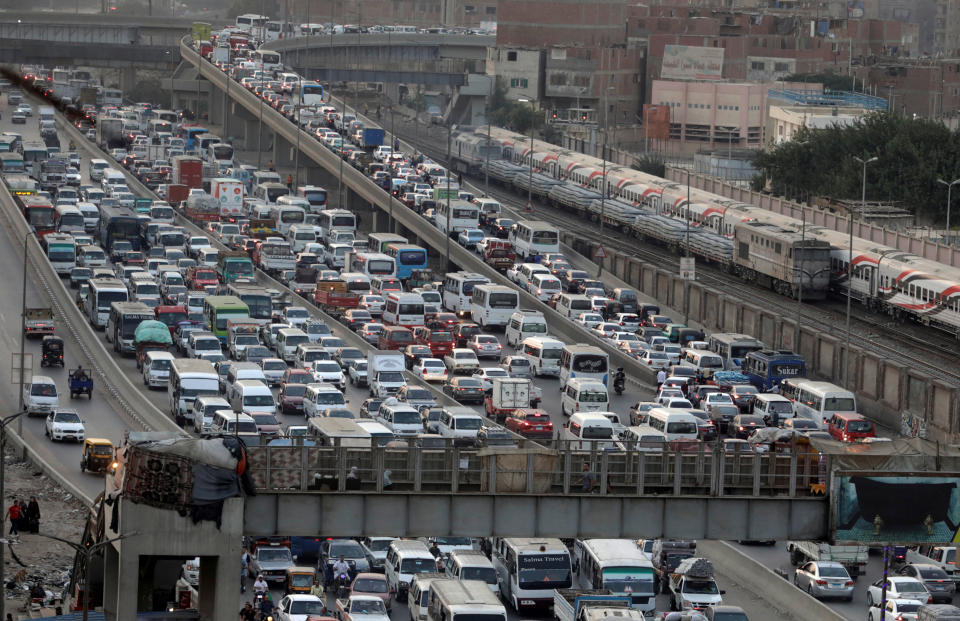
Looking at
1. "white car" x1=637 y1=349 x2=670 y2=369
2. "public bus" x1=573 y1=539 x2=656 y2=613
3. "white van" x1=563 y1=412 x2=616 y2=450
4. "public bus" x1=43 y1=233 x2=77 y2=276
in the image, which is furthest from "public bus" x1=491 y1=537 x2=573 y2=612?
"public bus" x1=43 y1=233 x2=77 y2=276

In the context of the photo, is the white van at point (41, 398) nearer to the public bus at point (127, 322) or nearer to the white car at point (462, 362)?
the public bus at point (127, 322)

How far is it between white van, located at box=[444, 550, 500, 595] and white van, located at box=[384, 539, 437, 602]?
45 centimetres

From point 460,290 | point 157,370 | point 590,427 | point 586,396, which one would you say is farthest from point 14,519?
point 460,290

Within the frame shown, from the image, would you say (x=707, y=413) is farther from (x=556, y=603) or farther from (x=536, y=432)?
(x=556, y=603)

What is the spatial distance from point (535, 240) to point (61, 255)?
20.0 m

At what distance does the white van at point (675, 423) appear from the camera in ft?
184

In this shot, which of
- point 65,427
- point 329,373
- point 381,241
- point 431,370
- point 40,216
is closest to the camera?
point 65,427

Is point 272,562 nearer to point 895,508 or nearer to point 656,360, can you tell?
point 895,508

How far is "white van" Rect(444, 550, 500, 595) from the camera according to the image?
136ft

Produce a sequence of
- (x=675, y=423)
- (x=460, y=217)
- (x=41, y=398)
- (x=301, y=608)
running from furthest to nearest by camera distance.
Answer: (x=460, y=217) → (x=41, y=398) → (x=675, y=423) → (x=301, y=608)

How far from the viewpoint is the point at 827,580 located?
4291 centimetres

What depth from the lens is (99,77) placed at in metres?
195

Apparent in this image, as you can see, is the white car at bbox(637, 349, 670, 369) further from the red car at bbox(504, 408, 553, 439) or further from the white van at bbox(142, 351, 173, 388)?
the white van at bbox(142, 351, 173, 388)

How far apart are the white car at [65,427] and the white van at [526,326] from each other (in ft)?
61.9
